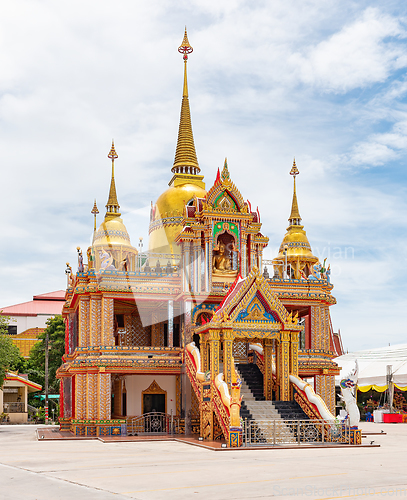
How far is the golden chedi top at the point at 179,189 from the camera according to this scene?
40.2 m

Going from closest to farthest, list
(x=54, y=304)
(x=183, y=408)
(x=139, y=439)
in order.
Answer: (x=139, y=439), (x=183, y=408), (x=54, y=304)

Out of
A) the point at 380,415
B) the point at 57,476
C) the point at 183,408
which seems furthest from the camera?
the point at 380,415

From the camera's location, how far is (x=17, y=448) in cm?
2253

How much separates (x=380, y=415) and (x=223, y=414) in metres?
29.6

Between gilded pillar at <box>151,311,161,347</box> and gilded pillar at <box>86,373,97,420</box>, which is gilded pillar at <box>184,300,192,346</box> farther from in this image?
gilded pillar at <box>86,373,97,420</box>

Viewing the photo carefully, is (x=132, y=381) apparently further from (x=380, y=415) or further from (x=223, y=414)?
(x=380, y=415)

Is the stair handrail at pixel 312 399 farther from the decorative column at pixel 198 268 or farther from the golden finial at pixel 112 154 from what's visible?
the golden finial at pixel 112 154

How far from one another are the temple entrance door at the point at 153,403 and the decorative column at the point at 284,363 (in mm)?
7905

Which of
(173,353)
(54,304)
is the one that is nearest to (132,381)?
(173,353)

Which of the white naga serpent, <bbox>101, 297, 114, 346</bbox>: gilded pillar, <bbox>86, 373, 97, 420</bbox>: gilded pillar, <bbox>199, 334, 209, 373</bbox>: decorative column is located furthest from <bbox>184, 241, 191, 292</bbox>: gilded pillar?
the white naga serpent

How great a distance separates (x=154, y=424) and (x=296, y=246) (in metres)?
25.7

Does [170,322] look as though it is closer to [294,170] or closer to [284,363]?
[284,363]

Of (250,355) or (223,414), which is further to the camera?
(250,355)

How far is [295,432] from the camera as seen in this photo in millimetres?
23812
